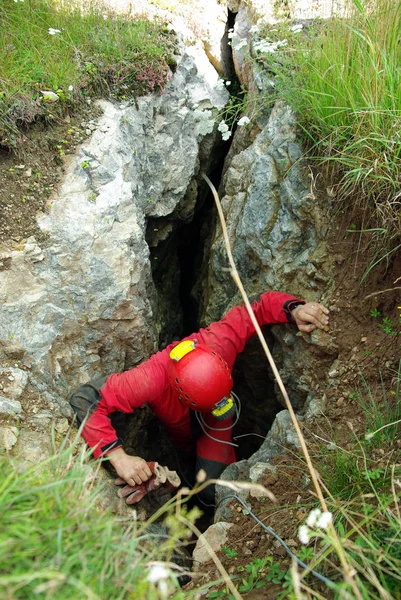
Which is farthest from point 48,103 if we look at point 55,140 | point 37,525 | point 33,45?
point 37,525

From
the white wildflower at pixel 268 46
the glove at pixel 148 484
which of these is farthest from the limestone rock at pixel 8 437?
the white wildflower at pixel 268 46

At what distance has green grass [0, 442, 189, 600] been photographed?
1424 mm

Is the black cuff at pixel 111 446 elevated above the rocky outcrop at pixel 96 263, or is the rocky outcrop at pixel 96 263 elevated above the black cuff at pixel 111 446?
the rocky outcrop at pixel 96 263

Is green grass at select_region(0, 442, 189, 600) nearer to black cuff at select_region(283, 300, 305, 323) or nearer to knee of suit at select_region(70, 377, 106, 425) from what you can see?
knee of suit at select_region(70, 377, 106, 425)

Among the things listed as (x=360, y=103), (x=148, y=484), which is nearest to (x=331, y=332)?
(x=360, y=103)

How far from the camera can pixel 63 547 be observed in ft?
4.99

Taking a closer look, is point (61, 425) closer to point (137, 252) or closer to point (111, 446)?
point (111, 446)

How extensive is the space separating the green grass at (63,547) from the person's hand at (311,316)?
7.13 feet

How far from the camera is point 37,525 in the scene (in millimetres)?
1537

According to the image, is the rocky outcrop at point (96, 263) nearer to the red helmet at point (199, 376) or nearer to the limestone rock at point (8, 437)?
the limestone rock at point (8, 437)

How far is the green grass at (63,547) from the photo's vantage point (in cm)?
142

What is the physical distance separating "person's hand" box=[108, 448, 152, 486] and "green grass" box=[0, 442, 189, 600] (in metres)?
1.48

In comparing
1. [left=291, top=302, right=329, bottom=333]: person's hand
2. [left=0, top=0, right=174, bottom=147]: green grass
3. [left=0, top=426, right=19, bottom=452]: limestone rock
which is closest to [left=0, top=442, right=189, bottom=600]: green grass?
[left=0, top=426, right=19, bottom=452]: limestone rock

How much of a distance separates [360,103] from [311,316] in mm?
1468
